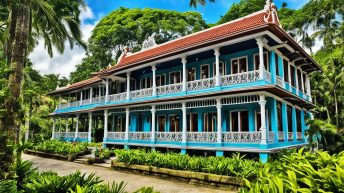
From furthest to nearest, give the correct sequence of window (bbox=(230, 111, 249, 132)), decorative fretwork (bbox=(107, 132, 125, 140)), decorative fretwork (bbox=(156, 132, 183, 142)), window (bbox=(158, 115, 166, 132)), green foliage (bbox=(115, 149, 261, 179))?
1. window (bbox=(158, 115, 166, 132))
2. decorative fretwork (bbox=(107, 132, 125, 140))
3. decorative fretwork (bbox=(156, 132, 183, 142))
4. window (bbox=(230, 111, 249, 132))
5. green foliage (bbox=(115, 149, 261, 179))

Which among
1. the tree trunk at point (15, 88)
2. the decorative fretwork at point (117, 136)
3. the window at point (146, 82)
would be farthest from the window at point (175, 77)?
the tree trunk at point (15, 88)

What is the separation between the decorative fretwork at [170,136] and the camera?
1659 cm

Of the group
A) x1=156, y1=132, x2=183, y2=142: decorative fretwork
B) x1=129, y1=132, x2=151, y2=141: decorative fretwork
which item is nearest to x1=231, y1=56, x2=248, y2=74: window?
x1=156, y1=132, x2=183, y2=142: decorative fretwork

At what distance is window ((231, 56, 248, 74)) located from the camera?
642 inches

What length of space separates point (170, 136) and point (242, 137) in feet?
15.8

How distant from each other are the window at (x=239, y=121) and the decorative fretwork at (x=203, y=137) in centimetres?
203

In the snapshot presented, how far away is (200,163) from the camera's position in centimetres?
1150

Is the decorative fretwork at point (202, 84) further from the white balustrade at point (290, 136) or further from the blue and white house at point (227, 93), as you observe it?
the white balustrade at point (290, 136)

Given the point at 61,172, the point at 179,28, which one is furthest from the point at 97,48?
the point at 61,172

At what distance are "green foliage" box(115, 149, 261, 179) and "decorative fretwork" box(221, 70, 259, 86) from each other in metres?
4.22

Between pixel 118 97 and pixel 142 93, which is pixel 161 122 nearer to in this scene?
pixel 142 93

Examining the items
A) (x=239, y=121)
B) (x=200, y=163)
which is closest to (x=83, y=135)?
(x=239, y=121)

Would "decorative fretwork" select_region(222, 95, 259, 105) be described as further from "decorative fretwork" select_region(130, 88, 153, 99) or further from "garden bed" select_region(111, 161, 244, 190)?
"decorative fretwork" select_region(130, 88, 153, 99)

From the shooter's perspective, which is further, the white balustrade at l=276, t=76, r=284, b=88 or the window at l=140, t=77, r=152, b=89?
the window at l=140, t=77, r=152, b=89
